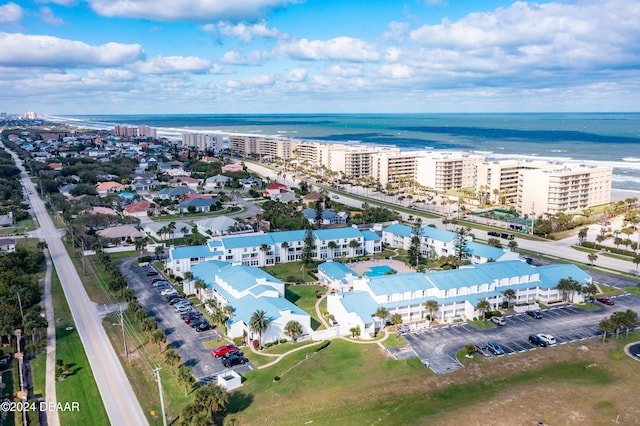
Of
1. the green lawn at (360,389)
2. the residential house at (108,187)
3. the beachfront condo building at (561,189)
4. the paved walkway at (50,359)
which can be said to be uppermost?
the beachfront condo building at (561,189)

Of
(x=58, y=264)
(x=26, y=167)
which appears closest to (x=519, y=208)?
(x=58, y=264)

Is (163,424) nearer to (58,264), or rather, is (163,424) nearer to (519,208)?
(58,264)

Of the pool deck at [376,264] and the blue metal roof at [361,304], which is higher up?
the blue metal roof at [361,304]

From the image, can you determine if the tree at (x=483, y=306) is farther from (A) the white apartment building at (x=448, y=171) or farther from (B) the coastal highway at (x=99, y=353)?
(A) the white apartment building at (x=448, y=171)

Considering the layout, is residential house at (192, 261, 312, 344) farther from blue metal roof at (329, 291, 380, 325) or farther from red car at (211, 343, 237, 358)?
blue metal roof at (329, 291, 380, 325)

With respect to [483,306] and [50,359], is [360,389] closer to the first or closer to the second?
[483,306]

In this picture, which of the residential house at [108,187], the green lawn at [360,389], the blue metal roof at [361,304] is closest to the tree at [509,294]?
the green lawn at [360,389]

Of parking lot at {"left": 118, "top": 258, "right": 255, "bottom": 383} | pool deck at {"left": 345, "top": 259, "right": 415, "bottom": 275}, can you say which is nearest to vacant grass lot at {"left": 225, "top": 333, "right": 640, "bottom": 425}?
parking lot at {"left": 118, "top": 258, "right": 255, "bottom": 383}
